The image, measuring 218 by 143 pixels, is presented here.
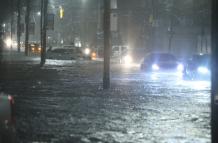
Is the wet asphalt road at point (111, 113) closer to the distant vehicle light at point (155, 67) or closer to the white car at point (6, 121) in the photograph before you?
the white car at point (6, 121)

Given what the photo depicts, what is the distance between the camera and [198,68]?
105ft

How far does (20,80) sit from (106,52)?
6198mm

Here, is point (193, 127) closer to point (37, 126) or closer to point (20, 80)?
point (37, 126)

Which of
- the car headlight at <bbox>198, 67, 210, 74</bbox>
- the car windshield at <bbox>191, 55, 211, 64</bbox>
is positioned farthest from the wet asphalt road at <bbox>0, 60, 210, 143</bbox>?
the car windshield at <bbox>191, 55, 211, 64</bbox>

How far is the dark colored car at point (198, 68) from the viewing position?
31.4 meters

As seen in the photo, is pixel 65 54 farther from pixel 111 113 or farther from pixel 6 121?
pixel 6 121

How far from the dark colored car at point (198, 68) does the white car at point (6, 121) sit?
74.5ft

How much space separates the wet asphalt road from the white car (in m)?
2.93

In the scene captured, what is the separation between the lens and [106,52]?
25219mm

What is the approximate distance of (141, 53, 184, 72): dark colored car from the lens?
4109 centimetres

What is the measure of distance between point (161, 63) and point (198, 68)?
9476 millimetres

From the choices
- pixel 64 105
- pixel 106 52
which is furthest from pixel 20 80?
pixel 64 105

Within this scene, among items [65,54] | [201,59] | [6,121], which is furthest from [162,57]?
[6,121]

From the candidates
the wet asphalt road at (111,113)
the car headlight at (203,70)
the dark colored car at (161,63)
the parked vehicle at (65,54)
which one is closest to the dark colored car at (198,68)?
the car headlight at (203,70)
